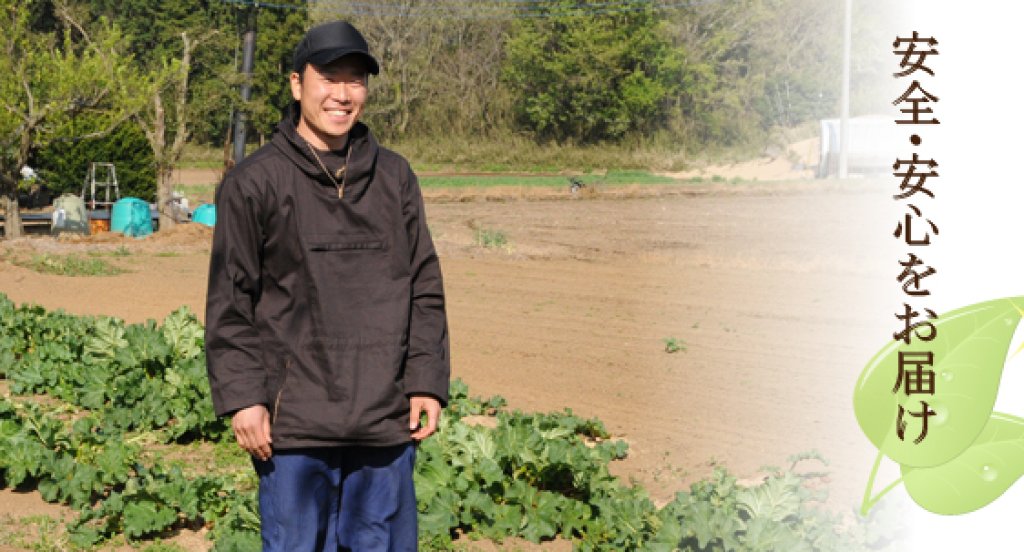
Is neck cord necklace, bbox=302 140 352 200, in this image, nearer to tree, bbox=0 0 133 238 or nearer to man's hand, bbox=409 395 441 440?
man's hand, bbox=409 395 441 440

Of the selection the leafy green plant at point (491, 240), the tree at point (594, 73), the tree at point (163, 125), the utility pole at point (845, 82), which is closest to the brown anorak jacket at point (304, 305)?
the leafy green plant at point (491, 240)

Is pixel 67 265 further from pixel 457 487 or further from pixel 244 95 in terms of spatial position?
pixel 457 487

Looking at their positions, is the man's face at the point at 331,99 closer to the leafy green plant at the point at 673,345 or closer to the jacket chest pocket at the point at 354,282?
the jacket chest pocket at the point at 354,282

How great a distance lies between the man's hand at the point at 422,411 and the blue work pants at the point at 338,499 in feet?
0.16

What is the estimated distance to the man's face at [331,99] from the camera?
330 centimetres

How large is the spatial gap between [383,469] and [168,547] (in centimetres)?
260

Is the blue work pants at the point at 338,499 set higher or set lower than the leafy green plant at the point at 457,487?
higher

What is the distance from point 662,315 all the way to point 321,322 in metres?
10.1

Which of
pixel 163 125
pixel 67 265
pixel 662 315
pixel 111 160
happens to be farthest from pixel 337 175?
pixel 111 160

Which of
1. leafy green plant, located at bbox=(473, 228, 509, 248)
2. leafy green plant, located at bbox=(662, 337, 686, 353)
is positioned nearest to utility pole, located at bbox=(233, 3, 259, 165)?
leafy green plant, located at bbox=(473, 228, 509, 248)

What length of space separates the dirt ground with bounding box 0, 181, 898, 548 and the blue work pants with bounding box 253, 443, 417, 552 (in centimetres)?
334

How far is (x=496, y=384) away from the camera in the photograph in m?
9.48

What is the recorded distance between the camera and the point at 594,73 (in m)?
50.5

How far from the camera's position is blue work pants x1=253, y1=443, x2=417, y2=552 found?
3.27 metres
